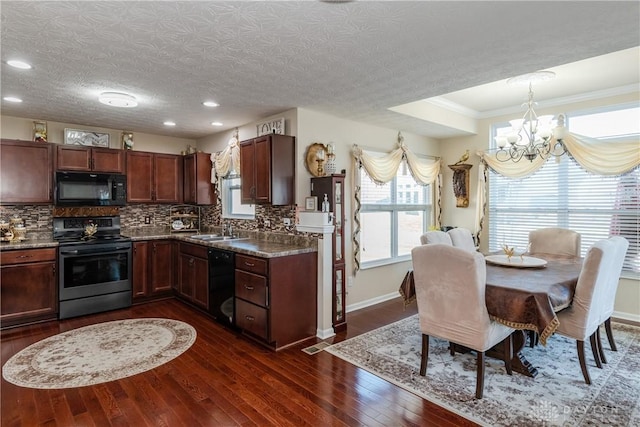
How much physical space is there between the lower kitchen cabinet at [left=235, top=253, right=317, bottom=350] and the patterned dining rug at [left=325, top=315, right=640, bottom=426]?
0.46m

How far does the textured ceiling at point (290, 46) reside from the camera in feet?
6.32

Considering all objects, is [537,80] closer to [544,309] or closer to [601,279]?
[601,279]

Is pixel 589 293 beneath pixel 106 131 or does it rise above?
beneath

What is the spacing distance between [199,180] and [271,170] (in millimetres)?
1984

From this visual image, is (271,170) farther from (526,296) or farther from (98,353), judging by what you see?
(526,296)

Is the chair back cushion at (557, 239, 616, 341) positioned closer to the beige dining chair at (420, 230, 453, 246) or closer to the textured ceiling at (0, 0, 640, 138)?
the beige dining chair at (420, 230, 453, 246)

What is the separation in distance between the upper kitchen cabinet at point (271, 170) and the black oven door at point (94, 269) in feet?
6.50

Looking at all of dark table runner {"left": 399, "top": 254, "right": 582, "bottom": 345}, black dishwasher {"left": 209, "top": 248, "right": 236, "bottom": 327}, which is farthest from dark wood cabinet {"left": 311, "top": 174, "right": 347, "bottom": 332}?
dark table runner {"left": 399, "top": 254, "right": 582, "bottom": 345}

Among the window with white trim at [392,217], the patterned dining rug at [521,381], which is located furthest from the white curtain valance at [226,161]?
the patterned dining rug at [521,381]

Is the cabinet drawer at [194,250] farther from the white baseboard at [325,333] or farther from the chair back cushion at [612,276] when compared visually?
the chair back cushion at [612,276]

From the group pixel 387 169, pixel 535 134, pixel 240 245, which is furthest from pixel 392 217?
pixel 240 245

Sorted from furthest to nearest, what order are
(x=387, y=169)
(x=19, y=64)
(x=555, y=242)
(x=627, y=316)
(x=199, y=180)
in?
(x=199, y=180) → (x=387, y=169) → (x=627, y=316) → (x=555, y=242) → (x=19, y=64)

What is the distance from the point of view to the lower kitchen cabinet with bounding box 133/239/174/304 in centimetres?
474

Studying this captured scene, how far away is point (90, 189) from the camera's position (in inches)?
183
